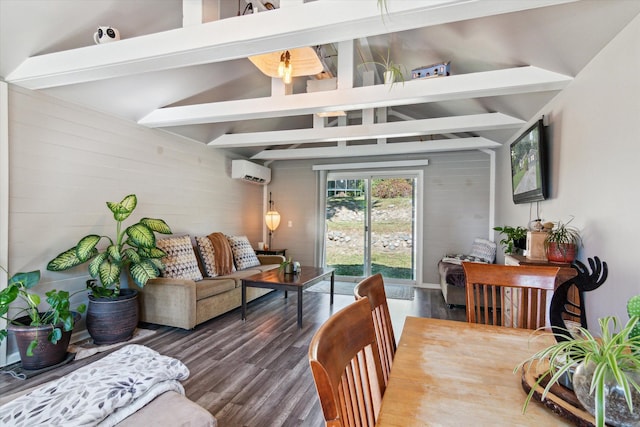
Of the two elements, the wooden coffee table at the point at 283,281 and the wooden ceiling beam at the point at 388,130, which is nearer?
the wooden coffee table at the point at 283,281

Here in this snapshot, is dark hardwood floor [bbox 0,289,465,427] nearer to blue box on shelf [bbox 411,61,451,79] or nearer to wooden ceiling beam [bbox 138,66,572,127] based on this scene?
wooden ceiling beam [bbox 138,66,572,127]

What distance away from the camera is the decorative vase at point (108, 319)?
2949mm

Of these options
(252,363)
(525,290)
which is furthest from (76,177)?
(525,290)

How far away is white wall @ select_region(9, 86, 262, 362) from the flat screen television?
4343 mm

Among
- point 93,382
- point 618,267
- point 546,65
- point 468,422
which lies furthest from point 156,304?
point 546,65

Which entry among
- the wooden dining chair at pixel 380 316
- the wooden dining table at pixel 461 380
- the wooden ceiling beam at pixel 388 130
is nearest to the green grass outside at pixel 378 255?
the wooden ceiling beam at pixel 388 130

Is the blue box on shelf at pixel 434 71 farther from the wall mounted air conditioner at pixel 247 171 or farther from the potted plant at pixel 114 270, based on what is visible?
the wall mounted air conditioner at pixel 247 171

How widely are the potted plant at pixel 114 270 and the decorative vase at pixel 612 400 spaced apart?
325 cm

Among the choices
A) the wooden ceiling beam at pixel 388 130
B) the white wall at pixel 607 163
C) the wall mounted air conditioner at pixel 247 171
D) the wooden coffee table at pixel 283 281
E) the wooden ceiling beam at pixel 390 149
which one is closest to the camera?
the white wall at pixel 607 163

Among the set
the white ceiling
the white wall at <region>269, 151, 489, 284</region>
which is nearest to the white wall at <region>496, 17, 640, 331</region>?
the white ceiling

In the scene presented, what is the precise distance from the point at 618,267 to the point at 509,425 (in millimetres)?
1782

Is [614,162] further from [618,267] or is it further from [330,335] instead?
[330,335]

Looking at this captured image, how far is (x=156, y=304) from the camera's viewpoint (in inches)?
135

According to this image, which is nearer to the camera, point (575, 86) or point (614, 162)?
point (614, 162)
